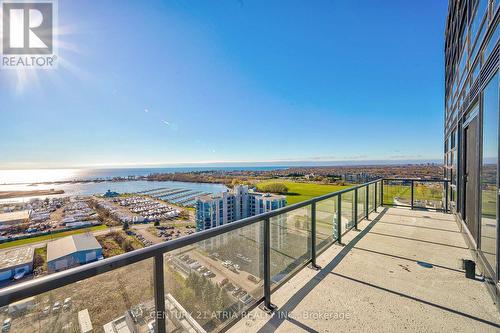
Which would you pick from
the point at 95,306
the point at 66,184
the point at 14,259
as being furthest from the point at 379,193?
the point at 66,184

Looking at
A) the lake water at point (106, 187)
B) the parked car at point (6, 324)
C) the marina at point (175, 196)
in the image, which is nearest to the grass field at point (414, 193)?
the parked car at point (6, 324)

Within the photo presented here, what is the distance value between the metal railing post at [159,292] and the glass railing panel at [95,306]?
26 millimetres

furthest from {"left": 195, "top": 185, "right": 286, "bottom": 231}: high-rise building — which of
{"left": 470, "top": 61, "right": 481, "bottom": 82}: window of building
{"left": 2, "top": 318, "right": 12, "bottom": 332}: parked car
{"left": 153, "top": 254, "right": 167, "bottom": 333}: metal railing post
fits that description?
{"left": 2, "top": 318, "right": 12, "bottom": 332}: parked car

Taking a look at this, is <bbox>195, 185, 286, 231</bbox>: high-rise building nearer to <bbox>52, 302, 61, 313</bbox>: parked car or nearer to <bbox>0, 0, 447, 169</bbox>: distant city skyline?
<bbox>0, 0, 447, 169</bbox>: distant city skyline

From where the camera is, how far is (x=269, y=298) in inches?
81.5

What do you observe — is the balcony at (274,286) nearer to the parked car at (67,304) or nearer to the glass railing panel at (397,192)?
the parked car at (67,304)

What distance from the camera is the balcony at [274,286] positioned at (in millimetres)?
978

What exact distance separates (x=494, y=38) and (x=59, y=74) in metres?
9.33

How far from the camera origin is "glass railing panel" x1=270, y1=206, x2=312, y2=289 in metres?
2.24

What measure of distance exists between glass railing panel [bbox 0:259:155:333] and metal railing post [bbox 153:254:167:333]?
0.03 m

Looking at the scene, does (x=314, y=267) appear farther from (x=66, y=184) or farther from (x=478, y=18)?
(x=66, y=184)

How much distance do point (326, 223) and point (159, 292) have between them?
280cm

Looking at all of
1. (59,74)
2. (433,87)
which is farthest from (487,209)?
(433,87)

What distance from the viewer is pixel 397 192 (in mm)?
6645
